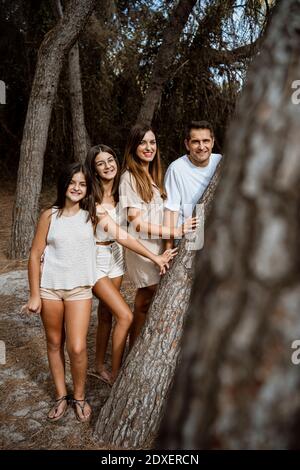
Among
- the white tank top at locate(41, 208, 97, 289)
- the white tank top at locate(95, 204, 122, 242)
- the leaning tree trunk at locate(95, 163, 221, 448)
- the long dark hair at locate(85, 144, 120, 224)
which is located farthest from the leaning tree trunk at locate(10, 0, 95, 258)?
the leaning tree trunk at locate(95, 163, 221, 448)

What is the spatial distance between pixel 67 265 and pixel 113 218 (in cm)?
47

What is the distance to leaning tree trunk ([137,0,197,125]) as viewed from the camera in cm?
683

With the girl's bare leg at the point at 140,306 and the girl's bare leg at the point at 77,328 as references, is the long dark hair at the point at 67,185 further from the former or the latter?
the girl's bare leg at the point at 140,306

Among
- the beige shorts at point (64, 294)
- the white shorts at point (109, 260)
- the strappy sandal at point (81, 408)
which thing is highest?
the white shorts at point (109, 260)

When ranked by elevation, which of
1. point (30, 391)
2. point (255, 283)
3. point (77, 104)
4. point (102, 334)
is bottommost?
point (30, 391)

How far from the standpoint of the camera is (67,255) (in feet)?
8.70

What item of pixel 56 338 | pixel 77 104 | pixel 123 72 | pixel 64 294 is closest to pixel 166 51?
pixel 77 104

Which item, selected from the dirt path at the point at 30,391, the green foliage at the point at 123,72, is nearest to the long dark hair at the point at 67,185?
the dirt path at the point at 30,391

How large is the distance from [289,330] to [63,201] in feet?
6.96

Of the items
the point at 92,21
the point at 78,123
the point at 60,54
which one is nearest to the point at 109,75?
the point at 92,21

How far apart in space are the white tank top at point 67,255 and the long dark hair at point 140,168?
1.38 feet

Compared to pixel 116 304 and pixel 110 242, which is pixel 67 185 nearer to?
pixel 110 242

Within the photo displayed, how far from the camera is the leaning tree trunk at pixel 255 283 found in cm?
74

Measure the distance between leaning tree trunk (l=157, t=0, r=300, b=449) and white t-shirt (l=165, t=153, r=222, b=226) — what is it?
1.92 metres
